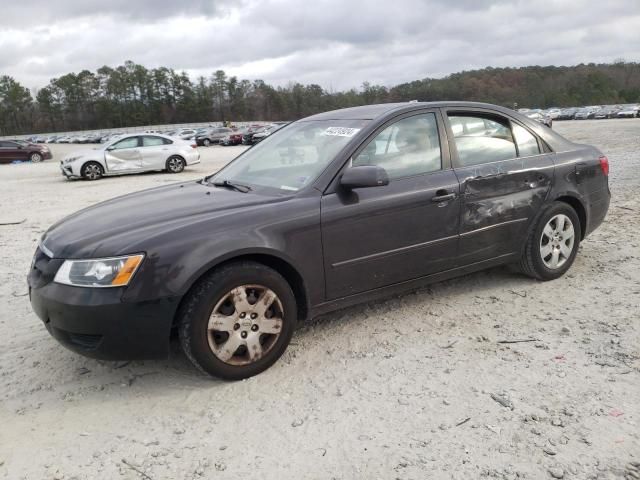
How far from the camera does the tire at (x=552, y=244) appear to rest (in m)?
4.45

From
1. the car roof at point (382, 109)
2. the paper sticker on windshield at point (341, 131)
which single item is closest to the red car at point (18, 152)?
the car roof at point (382, 109)

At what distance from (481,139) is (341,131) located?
1.20 m

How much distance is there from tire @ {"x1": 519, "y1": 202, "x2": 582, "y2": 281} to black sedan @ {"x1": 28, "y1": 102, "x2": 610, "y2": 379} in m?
0.01

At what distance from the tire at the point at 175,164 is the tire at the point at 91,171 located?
2.10 meters

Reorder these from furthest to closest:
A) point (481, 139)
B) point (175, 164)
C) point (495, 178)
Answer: point (175, 164) → point (481, 139) → point (495, 178)

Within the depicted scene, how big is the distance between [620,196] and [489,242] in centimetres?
533

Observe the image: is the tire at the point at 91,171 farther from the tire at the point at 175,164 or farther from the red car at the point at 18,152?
the red car at the point at 18,152

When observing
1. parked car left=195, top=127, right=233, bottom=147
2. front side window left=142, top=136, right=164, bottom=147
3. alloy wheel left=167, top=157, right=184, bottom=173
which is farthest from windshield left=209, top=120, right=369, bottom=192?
parked car left=195, top=127, right=233, bottom=147

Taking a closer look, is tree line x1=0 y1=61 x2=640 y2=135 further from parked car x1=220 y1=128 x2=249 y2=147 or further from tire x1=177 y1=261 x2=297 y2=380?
tire x1=177 y1=261 x2=297 y2=380

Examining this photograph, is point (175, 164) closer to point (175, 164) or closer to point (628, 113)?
point (175, 164)

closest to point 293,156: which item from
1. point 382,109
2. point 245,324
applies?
point 382,109

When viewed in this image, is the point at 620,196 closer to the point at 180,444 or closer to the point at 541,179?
the point at 541,179

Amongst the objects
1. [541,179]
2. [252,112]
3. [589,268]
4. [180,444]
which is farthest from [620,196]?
[252,112]

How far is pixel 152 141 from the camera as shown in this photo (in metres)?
17.0
